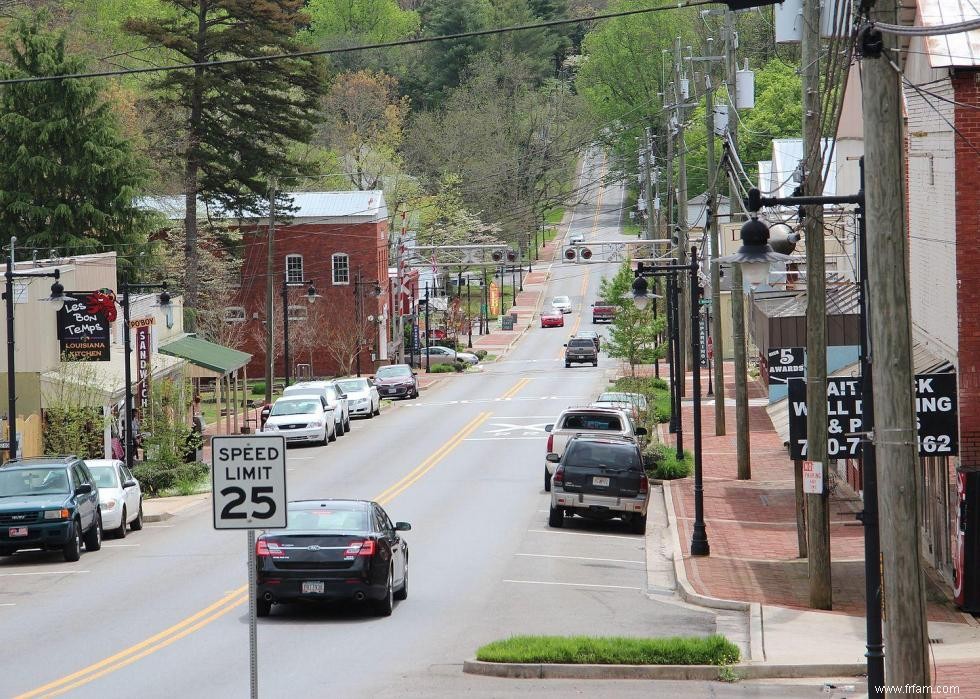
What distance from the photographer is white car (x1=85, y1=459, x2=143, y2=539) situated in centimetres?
2745

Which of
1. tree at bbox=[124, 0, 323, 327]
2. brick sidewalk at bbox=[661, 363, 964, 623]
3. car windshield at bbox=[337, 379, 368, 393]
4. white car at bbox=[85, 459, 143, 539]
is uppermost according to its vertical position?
tree at bbox=[124, 0, 323, 327]

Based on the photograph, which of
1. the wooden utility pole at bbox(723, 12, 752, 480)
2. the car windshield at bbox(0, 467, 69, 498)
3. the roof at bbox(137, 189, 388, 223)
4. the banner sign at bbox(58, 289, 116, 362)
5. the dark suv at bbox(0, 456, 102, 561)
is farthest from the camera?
the roof at bbox(137, 189, 388, 223)

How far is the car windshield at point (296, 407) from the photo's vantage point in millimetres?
45188

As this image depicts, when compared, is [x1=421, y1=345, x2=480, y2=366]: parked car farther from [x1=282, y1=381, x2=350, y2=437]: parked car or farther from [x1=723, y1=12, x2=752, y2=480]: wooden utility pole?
[x1=723, y1=12, x2=752, y2=480]: wooden utility pole

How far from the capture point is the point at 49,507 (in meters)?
24.1

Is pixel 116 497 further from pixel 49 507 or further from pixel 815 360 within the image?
pixel 815 360

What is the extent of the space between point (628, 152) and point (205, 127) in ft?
219

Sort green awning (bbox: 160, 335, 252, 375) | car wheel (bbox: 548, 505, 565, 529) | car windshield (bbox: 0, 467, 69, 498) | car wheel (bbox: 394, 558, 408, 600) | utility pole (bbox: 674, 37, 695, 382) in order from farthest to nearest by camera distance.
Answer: utility pole (bbox: 674, 37, 695, 382), green awning (bbox: 160, 335, 252, 375), car wheel (bbox: 548, 505, 565, 529), car windshield (bbox: 0, 467, 69, 498), car wheel (bbox: 394, 558, 408, 600)

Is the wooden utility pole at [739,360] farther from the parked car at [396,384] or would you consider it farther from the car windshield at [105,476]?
the parked car at [396,384]

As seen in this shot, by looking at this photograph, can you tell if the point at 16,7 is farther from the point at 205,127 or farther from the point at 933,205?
the point at 933,205

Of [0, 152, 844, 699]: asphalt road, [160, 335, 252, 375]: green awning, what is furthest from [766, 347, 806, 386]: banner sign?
[160, 335, 252, 375]: green awning

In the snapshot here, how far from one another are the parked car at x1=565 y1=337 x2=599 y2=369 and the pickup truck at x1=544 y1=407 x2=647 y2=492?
44.0 meters

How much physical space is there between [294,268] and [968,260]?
62.2m

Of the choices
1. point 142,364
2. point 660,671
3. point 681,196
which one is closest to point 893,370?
point 660,671
